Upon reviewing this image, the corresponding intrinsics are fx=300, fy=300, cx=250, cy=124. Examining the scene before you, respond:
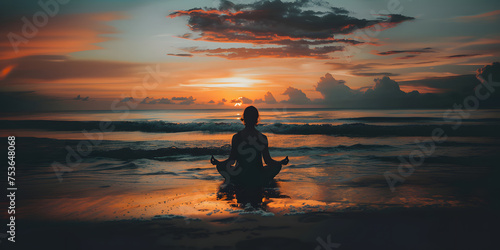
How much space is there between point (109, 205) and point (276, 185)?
152 inches

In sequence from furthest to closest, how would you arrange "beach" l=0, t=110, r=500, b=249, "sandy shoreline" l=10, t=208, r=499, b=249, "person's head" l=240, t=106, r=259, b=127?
"person's head" l=240, t=106, r=259, b=127
"beach" l=0, t=110, r=500, b=249
"sandy shoreline" l=10, t=208, r=499, b=249

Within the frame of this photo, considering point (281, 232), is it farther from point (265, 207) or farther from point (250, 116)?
point (250, 116)

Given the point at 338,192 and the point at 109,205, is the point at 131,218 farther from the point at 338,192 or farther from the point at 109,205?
the point at 338,192

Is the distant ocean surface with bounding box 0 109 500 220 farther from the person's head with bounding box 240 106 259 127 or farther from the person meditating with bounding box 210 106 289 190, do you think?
the person's head with bounding box 240 106 259 127

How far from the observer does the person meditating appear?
6438 mm

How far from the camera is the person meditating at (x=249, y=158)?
253 inches

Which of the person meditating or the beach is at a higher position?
the person meditating

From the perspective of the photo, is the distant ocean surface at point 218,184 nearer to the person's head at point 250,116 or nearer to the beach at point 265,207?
the beach at point 265,207

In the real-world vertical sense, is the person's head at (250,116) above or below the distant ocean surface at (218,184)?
above

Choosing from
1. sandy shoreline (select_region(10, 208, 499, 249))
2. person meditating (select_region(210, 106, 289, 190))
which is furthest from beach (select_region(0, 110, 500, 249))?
person meditating (select_region(210, 106, 289, 190))

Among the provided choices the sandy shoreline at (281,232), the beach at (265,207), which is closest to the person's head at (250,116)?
the beach at (265,207)

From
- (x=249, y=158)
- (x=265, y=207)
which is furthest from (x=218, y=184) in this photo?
(x=265, y=207)

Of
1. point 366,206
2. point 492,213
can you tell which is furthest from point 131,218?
point 492,213

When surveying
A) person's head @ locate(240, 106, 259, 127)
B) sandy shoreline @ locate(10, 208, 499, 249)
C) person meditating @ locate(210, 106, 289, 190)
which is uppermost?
person's head @ locate(240, 106, 259, 127)
